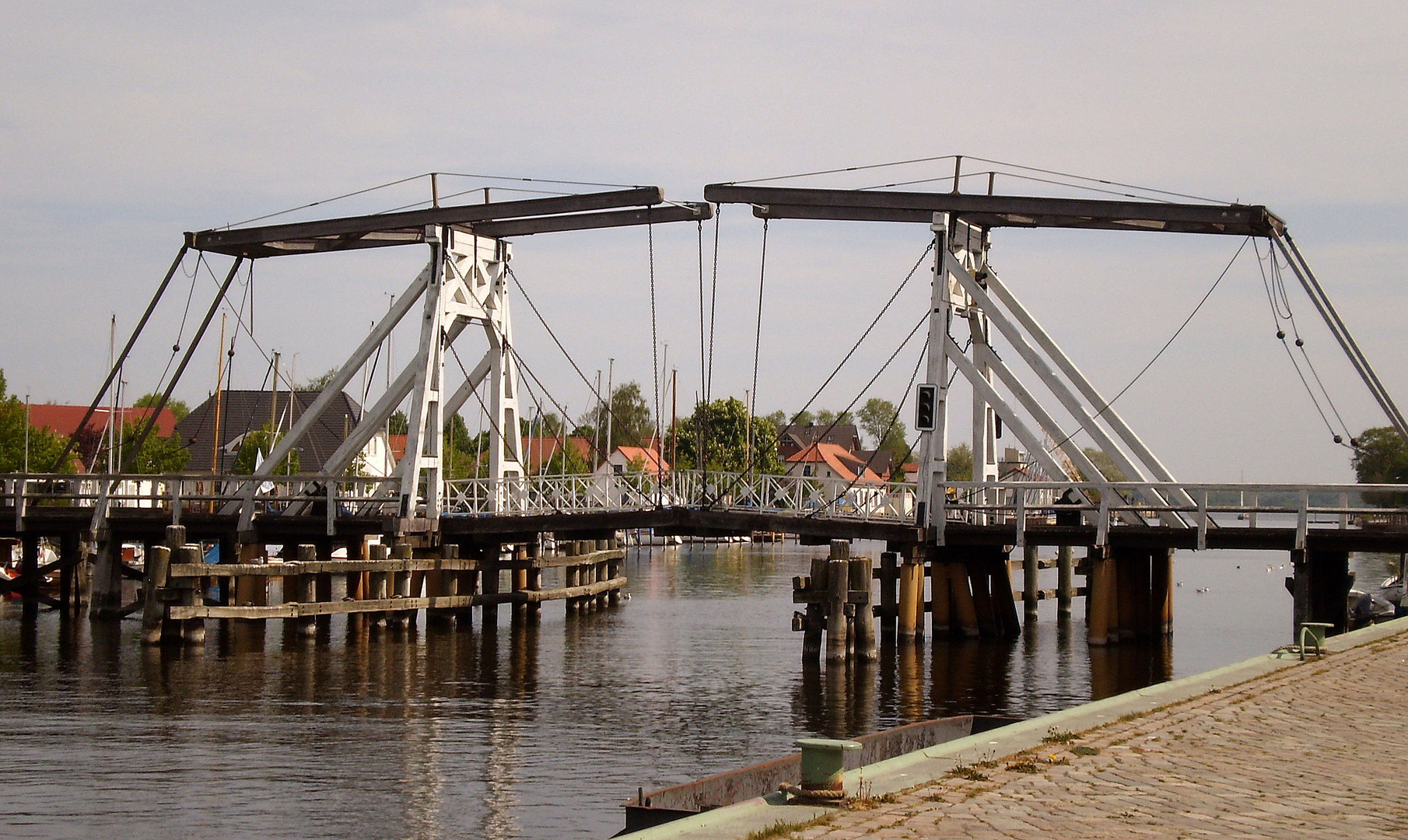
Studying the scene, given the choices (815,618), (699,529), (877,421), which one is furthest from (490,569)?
(877,421)

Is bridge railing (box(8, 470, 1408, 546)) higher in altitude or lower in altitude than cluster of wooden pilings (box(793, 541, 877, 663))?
higher

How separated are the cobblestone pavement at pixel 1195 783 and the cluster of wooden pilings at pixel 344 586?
58.8 feet

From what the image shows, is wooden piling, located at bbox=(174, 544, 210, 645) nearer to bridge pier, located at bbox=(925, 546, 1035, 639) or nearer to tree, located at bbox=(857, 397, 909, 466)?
bridge pier, located at bbox=(925, 546, 1035, 639)

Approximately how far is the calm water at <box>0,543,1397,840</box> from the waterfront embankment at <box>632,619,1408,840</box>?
4.52 metres

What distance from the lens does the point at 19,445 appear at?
58.7m

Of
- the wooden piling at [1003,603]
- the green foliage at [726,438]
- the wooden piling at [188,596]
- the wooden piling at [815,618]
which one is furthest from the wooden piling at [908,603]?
the green foliage at [726,438]

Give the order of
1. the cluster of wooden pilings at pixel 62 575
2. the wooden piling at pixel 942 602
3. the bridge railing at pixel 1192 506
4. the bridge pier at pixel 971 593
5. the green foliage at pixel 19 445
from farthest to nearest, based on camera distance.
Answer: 1. the green foliage at pixel 19 445
2. the cluster of wooden pilings at pixel 62 575
3. the wooden piling at pixel 942 602
4. the bridge pier at pixel 971 593
5. the bridge railing at pixel 1192 506

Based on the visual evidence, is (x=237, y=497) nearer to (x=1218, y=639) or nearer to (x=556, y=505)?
(x=556, y=505)

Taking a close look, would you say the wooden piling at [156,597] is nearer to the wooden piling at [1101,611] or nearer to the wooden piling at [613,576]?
the wooden piling at [1101,611]

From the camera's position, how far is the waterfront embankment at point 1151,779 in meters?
8.10

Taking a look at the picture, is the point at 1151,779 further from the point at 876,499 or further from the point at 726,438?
the point at 726,438

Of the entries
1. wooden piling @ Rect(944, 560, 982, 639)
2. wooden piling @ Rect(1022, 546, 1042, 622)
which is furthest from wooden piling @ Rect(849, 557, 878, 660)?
wooden piling @ Rect(1022, 546, 1042, 622)

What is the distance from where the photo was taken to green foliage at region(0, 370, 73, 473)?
58.5 m

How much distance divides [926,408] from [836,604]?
4.11 metres
